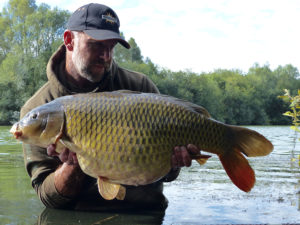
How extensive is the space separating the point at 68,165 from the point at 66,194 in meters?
0.25

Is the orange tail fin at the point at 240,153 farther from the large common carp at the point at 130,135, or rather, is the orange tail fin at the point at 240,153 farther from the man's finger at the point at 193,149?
the man's finger at the point at 193,149

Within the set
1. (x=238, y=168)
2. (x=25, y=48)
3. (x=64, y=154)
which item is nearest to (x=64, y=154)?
(x=64, y=154)

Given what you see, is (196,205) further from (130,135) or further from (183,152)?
(130,135)

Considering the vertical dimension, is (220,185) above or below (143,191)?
below

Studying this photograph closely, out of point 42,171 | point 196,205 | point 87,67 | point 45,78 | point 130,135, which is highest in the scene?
point 87,67

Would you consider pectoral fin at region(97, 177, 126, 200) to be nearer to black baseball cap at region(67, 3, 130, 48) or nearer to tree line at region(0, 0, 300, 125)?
black baseball cap at region(67, 3, 130, 48)

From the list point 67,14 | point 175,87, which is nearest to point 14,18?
point 67,14

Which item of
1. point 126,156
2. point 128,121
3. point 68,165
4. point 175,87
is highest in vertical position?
point 128,121

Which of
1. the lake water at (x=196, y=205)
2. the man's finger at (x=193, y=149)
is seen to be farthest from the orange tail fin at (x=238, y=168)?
the lake water at (x=196, y=205)

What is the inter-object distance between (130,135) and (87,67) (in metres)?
0.69

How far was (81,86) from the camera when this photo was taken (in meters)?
2.49

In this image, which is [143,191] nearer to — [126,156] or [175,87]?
[126,156]

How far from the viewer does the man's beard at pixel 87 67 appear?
7.49 feet

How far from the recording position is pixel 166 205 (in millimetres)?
2658
